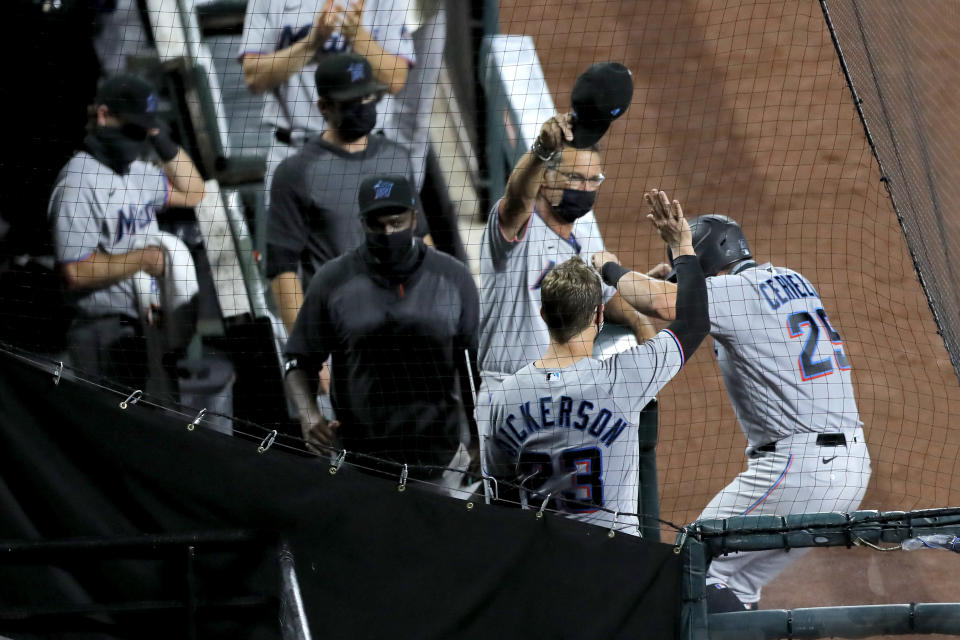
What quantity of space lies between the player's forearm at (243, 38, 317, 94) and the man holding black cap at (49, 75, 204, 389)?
0.54 metres

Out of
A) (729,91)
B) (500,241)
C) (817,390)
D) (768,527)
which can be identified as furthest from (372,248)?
(729,91)

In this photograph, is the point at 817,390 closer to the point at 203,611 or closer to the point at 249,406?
the point at 203,611

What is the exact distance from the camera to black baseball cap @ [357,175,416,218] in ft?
12.9

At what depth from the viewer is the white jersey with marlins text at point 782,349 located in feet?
11.8

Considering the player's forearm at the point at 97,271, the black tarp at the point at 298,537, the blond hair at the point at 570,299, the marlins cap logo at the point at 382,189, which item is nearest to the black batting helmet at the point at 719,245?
the blond hair at the point at 570,299

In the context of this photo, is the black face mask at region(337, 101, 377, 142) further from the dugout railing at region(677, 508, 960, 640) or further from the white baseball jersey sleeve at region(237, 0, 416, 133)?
the dugout railing at region(677, 508, 960, 640)

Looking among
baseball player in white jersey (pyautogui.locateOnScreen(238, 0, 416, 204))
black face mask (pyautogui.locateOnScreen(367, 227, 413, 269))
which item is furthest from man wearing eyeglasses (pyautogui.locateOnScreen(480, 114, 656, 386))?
baseball player in white jersey (pyautogui.locateOnScreen(238, 0, 416, 204))

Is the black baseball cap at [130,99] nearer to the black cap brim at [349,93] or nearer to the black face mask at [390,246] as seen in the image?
the black cap brim at [349,93]

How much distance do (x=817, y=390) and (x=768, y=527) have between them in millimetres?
1175

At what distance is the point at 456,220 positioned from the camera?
534 centimetres

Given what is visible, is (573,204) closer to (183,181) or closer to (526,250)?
(526,250)

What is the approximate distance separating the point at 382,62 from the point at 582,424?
272 centimetres

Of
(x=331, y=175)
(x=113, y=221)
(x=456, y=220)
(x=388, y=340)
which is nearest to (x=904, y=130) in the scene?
(x=388, y=340)

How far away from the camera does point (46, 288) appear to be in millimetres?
4777
